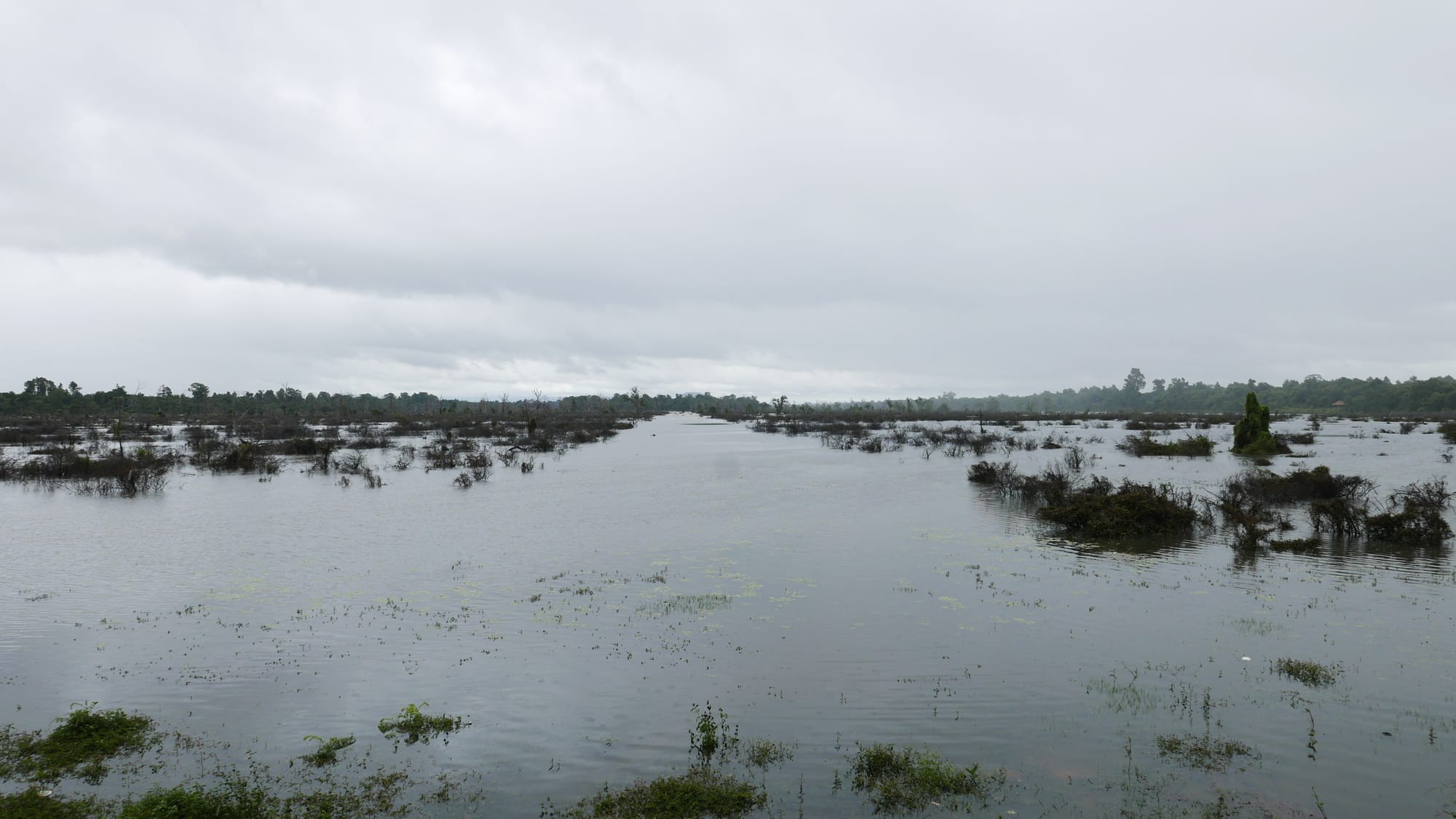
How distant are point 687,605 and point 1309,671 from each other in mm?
9632

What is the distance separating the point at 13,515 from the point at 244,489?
24.6ft

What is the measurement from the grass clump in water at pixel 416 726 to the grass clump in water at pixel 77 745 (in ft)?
7.96

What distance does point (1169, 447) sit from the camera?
46.8m

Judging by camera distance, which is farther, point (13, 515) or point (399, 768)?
point (13, 515)

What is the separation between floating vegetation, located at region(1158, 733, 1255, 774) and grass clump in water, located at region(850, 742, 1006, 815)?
1991mm

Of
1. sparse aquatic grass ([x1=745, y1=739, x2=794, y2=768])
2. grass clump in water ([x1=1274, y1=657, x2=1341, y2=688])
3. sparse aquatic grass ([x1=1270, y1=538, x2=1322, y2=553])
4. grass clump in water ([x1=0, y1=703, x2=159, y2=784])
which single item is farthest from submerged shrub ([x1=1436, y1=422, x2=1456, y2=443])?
grass clump in water ([x1=0, y1=703, x2=159, y2=784])

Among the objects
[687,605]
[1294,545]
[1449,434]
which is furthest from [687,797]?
[1449,434]

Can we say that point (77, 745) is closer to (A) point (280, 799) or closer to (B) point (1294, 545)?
(A) point (280, 799)

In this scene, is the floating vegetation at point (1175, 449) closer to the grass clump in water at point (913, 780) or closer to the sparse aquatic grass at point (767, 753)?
the grass clump in water at point (913, 780)

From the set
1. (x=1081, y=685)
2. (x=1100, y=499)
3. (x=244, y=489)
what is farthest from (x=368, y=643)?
(x=244, y=489)

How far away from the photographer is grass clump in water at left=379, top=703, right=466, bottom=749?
8.07 metres

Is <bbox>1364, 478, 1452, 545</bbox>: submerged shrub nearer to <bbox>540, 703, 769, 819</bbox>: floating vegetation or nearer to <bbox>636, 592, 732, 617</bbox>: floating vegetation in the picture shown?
<bbox>636, 592, 732, 617</bbox>: floating vegetation

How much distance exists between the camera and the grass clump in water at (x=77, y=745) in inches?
275

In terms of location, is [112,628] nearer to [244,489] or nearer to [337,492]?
[337,492]
